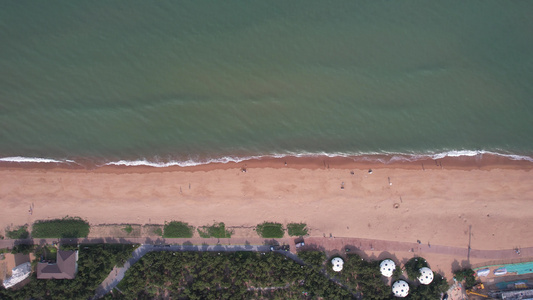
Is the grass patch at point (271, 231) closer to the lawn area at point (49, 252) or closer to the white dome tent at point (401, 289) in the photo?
the white dome tent at point (401, 289)

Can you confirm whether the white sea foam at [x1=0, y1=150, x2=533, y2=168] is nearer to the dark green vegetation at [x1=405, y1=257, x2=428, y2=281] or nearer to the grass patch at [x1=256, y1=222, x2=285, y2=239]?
the grass patch at [x1=256, y1=222, x2=285, y2=239]

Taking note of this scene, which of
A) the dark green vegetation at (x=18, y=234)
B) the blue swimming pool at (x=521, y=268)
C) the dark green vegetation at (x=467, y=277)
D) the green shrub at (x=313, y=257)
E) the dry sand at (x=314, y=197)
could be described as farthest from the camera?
the dry sand at (x=314, y=197)

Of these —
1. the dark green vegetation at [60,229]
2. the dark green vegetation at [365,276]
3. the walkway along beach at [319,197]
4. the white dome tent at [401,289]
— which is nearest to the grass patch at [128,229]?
the walkway along beach at [319,197]

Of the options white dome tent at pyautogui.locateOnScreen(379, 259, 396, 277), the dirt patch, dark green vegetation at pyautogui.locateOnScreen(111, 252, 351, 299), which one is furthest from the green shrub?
the dirt patch

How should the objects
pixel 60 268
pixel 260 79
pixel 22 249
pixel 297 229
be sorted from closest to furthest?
pixel 60 268
pixel 22 249
pixel 297 229
pixel 260 79

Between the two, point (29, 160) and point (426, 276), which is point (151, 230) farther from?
point (426, 276)

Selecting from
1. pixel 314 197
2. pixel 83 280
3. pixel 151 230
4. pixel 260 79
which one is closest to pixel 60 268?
pixel 83 280

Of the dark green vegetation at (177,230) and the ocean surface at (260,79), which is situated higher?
the ocean surface at (260,79)
